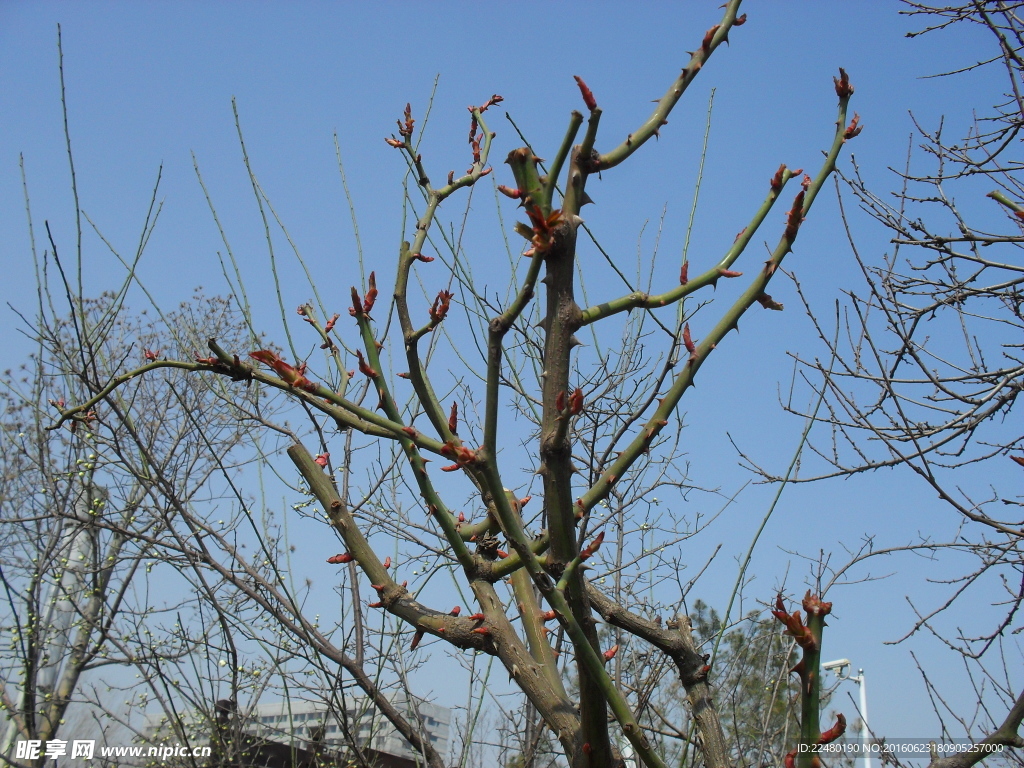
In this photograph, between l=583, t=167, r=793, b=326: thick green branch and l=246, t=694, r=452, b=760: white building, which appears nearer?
l=583, t=167, r=793, b=326: thick green branch

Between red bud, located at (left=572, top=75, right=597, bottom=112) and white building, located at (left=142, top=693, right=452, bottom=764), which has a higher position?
red bud, located at (left=572, top=75, right=597, bottom=112)

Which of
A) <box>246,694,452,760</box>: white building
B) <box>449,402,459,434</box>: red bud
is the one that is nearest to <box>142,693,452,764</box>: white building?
<box>246,694,452,760</box>: white building

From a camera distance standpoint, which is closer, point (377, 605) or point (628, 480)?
point (377, 605)

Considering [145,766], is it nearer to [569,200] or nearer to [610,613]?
[610,613]

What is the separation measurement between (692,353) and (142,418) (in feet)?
29.8

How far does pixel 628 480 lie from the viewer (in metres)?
4.07

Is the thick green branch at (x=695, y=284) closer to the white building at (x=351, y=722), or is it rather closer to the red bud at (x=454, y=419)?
the red bud at (x=454, y=419)

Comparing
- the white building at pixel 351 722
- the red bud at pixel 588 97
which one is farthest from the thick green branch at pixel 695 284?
the white building at pixel 351 722

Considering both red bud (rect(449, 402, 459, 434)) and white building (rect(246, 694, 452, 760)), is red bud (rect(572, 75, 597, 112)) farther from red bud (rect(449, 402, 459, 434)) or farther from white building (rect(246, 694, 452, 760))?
white building (rect(246, 694, 452, 760))

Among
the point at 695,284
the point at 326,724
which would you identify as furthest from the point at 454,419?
the point at 326,724

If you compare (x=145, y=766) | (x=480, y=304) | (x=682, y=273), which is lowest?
(x=145, y=766)

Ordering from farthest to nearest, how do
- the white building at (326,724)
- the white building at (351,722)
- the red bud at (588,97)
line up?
the white building at (326,724)
the white building at (351,722)
the red bud at (588,97)

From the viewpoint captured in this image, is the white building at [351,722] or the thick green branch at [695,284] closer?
the thick green branch at [695,284]

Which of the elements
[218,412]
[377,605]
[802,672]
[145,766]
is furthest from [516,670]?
[218,412]
